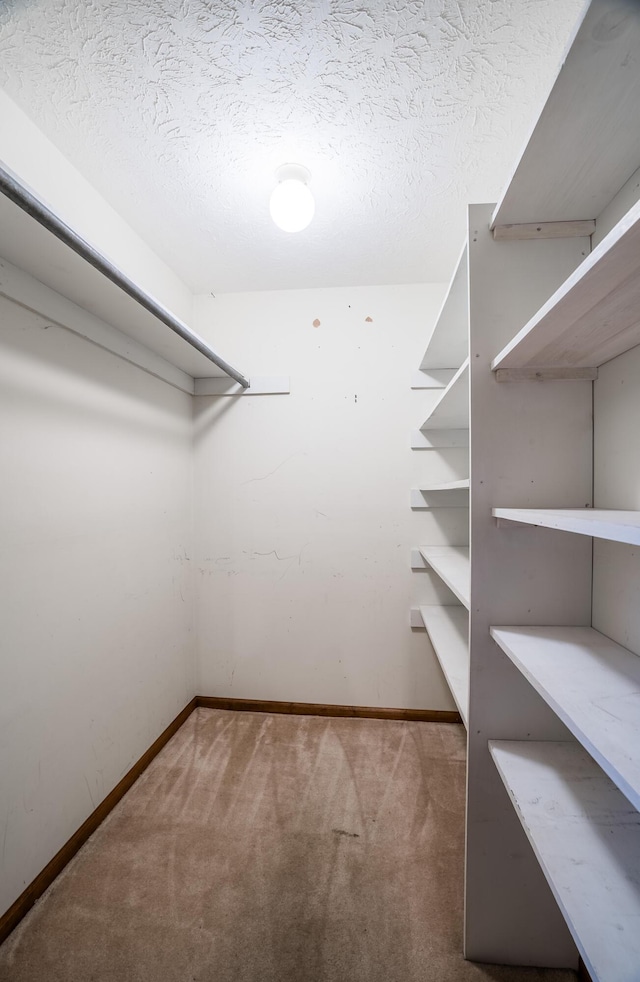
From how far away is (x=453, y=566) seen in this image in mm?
1645

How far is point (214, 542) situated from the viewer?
230 cm

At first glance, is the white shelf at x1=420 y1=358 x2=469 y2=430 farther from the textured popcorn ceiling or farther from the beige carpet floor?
the beige carpet floor

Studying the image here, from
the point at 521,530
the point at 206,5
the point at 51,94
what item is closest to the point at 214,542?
the point at 521,530

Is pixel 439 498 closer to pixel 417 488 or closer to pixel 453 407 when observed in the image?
pixel 417 488

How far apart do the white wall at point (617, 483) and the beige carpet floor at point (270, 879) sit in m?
1.04

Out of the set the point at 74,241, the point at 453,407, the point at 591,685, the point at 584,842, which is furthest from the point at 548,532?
the point at 74,241

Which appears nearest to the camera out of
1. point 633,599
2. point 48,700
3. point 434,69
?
point 633,599

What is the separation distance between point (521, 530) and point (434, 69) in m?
1.36

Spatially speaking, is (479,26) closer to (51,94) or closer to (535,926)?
(51,94)

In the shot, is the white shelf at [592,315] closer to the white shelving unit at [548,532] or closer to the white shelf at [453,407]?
the white shelving unit at [548,532]

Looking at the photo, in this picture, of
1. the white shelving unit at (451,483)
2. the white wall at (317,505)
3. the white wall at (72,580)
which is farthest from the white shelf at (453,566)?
the white wall at (72,580)

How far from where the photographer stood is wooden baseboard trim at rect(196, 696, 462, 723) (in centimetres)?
213

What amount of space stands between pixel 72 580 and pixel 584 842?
1.61 metres

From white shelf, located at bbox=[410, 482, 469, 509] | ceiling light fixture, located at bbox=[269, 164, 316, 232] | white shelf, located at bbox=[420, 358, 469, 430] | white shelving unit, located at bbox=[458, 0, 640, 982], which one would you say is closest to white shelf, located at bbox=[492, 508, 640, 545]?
white shelving unit, located at bbox=[458, 0, 640, 982]
